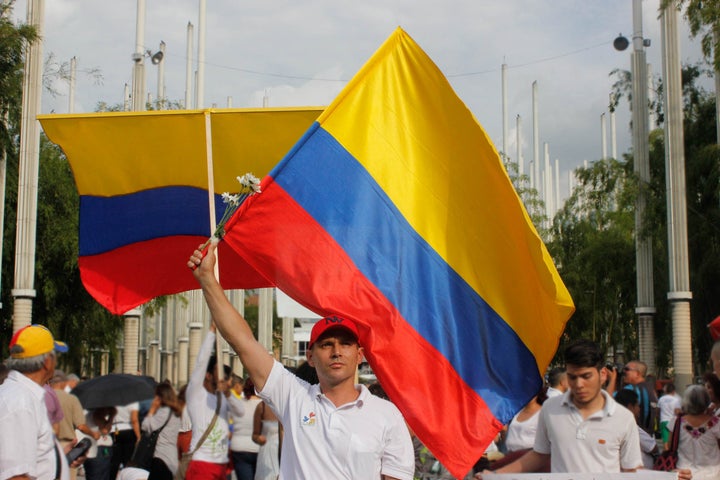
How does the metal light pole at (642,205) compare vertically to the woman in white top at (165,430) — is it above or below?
above

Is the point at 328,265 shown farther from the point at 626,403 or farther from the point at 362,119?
the point at 626,403

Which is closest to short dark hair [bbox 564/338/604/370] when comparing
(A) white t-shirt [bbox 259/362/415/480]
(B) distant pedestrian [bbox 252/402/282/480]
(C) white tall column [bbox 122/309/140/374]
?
(A) white t-shirt [bbox 259/362/415/480]

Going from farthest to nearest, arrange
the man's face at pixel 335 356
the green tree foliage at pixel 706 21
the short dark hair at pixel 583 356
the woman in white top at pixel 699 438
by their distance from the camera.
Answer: the green tree foliage at pixel 706 21 < the woman in white top at pixel 699 438 < the short dark hair at pixel 583 356 < the man's face at pixel 335 356

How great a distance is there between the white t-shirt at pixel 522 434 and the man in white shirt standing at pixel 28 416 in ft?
15.8

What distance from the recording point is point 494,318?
5.73 meters

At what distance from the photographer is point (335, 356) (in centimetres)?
439

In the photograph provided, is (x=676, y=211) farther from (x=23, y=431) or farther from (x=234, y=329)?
(x=234, y=329)

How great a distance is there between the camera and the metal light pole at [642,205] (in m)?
31.4

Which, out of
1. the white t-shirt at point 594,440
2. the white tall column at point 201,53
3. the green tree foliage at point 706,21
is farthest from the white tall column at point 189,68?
the white t-shirt at point 594,440

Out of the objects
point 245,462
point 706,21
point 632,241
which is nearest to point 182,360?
point 632,241

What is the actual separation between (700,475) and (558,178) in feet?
236

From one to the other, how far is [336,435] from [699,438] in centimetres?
324

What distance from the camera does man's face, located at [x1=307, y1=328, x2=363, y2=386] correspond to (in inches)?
171

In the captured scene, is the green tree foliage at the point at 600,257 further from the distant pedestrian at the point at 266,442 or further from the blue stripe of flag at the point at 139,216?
the blue stripe of flag at the point at 139,216
